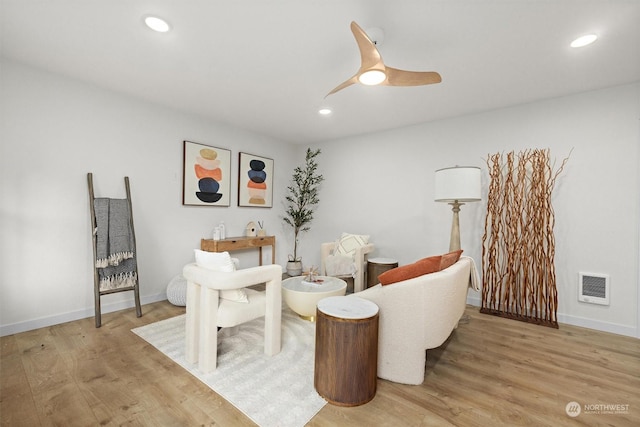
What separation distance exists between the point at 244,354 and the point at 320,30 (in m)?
2.49

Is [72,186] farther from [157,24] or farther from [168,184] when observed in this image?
[157,24]

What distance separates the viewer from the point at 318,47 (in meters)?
2.20

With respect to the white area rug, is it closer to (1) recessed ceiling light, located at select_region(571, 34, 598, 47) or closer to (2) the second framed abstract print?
(2) the second framed abstract print

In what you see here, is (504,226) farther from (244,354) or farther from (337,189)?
(244,354)

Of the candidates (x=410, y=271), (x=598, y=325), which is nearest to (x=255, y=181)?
(x=410, y=271)

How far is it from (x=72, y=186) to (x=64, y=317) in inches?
51.3

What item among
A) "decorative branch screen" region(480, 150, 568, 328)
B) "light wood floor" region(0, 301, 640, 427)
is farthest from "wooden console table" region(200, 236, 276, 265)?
"decorative branch screen" region(480, 150, 568, 328)

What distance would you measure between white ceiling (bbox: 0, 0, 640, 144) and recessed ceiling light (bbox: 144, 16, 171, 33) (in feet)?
0.16

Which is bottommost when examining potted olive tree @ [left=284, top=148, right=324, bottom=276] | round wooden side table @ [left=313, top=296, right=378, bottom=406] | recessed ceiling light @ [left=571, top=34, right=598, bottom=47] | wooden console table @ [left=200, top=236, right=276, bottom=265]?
round wooden side table @ [left=313, top=296, right=378, bottom=406]

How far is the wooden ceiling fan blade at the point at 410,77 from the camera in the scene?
1991 millimetres

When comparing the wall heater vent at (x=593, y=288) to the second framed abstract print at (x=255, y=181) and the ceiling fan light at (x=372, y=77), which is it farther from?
the second framed abstract print at (x=255, y=181)

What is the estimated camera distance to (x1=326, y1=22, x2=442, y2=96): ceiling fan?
1.68 metres

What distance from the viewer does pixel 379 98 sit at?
10.4ft

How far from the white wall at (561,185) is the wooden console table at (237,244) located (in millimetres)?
1615
